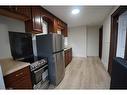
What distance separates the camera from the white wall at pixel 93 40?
6895 mm

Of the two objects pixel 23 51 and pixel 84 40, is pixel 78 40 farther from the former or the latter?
pixel 23 51

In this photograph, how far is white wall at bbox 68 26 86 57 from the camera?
661cm

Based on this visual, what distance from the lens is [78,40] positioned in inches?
266

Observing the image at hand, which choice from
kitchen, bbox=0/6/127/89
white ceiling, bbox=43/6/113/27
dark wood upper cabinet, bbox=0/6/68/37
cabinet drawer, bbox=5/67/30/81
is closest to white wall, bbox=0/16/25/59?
kitchen, bbox=0/6/127/89

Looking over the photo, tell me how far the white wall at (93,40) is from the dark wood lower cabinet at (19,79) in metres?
6.03

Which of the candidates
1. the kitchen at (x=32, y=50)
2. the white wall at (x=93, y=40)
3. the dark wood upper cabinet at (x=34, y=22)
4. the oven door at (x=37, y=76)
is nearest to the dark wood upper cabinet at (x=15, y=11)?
the kitchen at (x=32, y=50)

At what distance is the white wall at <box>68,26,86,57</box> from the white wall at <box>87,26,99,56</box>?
0.66 meters

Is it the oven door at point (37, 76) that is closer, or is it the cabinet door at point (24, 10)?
the cabinet door at point (24, 10)

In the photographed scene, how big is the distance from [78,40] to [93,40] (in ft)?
4.04

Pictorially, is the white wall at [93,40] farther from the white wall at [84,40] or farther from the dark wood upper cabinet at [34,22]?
the dark wood upper cabinet at [34,22]

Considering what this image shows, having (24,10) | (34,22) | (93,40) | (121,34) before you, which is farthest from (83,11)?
(93,40)

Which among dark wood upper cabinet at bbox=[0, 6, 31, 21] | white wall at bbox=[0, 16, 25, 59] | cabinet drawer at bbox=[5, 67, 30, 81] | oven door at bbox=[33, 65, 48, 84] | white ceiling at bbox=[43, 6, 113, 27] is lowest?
oven door at bbox=[33, 65, 48, 84]

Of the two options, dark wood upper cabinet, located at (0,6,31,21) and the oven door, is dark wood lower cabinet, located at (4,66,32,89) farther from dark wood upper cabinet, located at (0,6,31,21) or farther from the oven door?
dark wood upper cabinet, located at (0,6,31,21)
